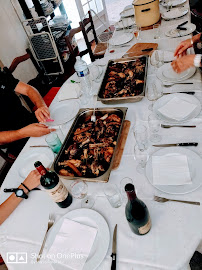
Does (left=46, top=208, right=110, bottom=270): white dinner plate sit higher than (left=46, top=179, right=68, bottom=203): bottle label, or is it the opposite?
(left=46, top=179, right=68, bottom=203): bottle label

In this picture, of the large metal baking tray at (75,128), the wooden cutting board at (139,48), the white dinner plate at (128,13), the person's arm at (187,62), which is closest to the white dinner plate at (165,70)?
the person's arm at (187,62)

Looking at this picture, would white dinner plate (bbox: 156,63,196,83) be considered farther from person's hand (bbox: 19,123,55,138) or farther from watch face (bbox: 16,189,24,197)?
watch face (bbox: 16,189,24,197)

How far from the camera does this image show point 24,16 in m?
3.84

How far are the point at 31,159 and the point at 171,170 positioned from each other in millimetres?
918

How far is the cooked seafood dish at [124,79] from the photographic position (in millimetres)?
1624

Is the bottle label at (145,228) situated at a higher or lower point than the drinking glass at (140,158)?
higher

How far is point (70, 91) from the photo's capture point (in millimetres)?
1947

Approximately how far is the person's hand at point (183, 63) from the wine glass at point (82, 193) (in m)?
1.11

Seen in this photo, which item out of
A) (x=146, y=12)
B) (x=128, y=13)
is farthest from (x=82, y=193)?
(x=128, y=13)

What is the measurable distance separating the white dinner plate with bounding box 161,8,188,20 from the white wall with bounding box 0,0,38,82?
7.89ft

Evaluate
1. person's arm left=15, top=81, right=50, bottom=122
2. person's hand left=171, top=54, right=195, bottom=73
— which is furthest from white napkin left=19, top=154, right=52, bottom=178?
person's hand left=171, top=54, right=195, bottom=73

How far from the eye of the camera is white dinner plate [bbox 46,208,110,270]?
0.90 m

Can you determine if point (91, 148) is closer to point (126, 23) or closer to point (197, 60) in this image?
point (197, 60)

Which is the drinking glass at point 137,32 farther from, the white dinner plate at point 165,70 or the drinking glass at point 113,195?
the drinking glass at point 113,195
